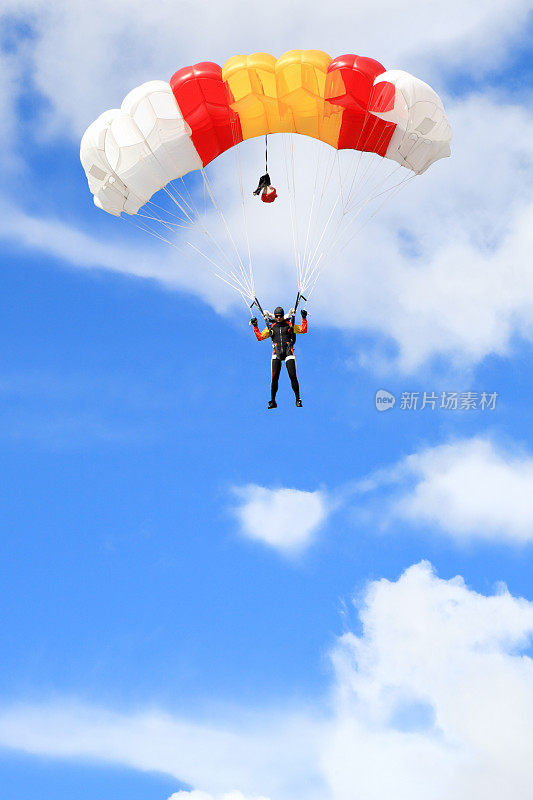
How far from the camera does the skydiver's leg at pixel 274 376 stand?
64.1 ft

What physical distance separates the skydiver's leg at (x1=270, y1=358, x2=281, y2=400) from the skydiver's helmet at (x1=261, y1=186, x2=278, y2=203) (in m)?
3.60

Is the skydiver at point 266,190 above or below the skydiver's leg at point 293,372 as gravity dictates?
above

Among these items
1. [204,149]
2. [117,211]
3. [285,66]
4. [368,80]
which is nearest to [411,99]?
[368,80]

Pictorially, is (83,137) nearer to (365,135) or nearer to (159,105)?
(159,105)

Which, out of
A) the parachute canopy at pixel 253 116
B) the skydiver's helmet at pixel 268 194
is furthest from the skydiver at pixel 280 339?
the parachute canopy at pixel 253 116

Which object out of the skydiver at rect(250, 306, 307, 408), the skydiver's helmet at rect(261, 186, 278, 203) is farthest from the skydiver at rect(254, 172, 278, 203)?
the skydiver at rect(250, 306, 307, 408)

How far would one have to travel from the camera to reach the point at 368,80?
1959 centimetres

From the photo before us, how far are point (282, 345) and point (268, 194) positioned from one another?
3.48 meters

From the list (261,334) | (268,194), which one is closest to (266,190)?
(268,194)

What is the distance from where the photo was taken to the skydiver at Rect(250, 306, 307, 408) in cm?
1952

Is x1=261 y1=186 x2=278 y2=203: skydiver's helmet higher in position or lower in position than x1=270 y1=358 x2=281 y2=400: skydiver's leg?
higher

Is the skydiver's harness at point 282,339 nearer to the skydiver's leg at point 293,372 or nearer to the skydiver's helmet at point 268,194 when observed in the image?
the skydiver's leg at point 293,372

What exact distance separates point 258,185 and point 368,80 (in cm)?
307

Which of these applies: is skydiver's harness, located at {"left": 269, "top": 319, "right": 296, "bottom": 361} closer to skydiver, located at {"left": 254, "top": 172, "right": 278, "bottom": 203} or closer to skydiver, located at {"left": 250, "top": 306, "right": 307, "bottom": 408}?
skydiver, located at {"left": 250, "top": 306, "right": 307, "bottom": 408}
